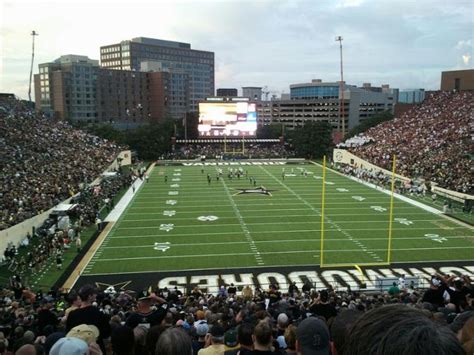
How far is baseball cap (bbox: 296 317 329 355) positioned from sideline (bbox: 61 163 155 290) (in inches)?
611

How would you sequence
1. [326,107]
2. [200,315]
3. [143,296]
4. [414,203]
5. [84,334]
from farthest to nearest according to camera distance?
[326,107] → [414,203] → [200,315] → [143,296] → [84,334]

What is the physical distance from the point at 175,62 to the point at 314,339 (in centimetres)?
15644

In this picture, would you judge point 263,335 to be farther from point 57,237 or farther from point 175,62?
point 175,62

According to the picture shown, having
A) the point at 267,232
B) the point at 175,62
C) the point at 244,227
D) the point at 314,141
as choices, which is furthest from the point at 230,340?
the point at 175,62

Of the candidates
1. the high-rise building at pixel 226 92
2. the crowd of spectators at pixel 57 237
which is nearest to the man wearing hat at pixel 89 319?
the crowd of spectators at pixel 57 237

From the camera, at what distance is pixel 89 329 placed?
11.4ft

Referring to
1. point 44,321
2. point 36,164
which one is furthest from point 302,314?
point 36,164

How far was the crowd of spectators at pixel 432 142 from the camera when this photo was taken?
123 ft

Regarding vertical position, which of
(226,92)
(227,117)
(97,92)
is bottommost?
(227,117)

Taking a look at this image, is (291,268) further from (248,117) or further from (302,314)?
(248,117)

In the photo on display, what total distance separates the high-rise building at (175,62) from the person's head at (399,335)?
122 meters

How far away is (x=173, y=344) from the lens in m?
2.77

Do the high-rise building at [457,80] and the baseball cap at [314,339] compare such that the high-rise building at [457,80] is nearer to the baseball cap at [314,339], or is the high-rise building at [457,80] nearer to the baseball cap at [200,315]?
the baseball cap at [200,315]

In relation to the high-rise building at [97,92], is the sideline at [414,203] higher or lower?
lower
